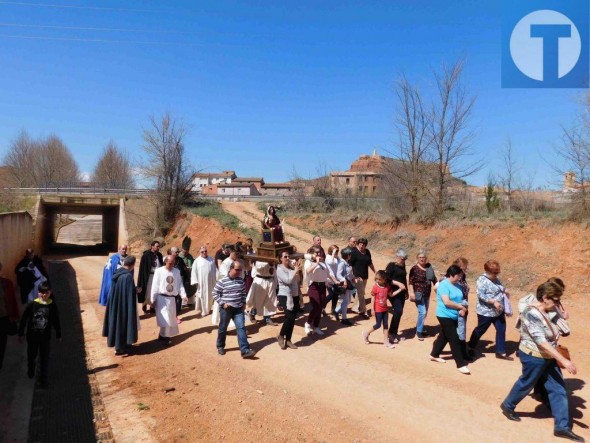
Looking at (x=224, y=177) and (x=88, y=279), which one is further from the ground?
(x=224, y=177)

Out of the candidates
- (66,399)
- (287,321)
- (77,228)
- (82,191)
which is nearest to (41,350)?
(66,399)

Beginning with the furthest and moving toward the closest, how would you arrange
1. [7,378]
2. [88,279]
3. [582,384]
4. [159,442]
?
[88,279]
[7,378]
[582,384]
[159,442]

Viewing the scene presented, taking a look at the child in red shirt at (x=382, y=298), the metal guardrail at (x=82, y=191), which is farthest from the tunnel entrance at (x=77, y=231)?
the child in red shirt at (x=382, y=298)

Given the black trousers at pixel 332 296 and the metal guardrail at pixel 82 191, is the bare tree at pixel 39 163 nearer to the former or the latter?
the metal guardrail at pixel 82 191

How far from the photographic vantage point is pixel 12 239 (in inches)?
558

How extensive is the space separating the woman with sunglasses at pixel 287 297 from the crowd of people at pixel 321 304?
0.02 metres

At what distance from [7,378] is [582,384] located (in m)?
8.44

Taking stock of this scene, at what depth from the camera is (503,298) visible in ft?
20.7

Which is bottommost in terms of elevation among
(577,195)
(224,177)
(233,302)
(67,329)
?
(67,329)

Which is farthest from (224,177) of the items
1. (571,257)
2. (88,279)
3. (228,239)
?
(571,257)

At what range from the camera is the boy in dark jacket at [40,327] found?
5727 mm

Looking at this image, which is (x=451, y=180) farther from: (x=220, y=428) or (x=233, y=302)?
(x=220, y=428)

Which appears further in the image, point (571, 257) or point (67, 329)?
point (571, 257)

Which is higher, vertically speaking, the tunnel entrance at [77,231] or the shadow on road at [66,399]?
the tunnel entrance at [77,231]
